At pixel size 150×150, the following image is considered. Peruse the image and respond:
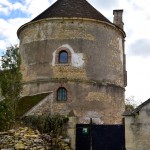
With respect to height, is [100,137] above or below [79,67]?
below

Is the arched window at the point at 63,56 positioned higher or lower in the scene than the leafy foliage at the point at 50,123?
higher

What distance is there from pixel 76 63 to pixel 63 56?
1.29 m

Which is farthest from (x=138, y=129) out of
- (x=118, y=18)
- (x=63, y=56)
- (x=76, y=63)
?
(x=118, y=18)

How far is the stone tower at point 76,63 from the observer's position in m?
27.5

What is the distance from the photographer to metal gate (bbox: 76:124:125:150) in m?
21.4

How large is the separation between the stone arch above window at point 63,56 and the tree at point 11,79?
15.8 feet

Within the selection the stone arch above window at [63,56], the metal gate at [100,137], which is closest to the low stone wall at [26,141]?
the metal gate at [100,137]

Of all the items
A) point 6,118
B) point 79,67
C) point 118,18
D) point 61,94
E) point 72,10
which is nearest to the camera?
point 6,118

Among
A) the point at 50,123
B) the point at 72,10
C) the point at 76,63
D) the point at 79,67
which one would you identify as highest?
the point at 72,10

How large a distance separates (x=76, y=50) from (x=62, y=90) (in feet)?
11.5

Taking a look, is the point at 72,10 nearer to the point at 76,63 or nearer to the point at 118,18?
the point at 76,63

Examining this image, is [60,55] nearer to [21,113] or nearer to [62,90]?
[62,90]

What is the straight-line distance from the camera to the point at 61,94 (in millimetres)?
27656

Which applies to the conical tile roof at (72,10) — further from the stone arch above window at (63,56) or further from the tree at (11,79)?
the tree at (11,79)
